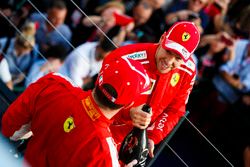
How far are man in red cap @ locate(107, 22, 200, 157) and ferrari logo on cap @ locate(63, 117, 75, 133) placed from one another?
54cm

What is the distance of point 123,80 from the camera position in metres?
1.97

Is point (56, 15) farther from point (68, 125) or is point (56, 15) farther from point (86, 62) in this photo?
point (68, 125)

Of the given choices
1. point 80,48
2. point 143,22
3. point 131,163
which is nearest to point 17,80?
point 80,48

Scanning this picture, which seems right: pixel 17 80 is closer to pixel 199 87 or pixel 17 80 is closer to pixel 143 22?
pixel 143 22

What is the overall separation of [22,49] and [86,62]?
0.52m

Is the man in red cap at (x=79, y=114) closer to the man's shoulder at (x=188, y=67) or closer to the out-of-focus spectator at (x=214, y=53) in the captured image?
the man's shoulder at (x=188, y=67)

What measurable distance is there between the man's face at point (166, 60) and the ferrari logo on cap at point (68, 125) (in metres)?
0.79

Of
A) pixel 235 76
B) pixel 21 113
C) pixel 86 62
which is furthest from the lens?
pixel 235 76

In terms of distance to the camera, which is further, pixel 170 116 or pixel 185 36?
pixel 170 116

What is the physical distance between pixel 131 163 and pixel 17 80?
1.81 m

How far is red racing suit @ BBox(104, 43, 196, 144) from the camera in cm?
273

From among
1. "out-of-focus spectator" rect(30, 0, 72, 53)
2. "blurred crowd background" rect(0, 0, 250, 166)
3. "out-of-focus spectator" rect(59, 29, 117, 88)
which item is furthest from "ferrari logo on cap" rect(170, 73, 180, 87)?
"out-of-focus spectator" rect(30, 0, 72, 53)

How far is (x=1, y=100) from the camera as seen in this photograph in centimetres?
312

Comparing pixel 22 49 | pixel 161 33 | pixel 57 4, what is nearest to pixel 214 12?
pixel 161 33
